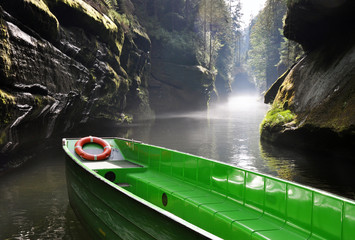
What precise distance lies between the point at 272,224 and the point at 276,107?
16543 mm

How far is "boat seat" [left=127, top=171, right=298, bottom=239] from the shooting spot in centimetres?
485

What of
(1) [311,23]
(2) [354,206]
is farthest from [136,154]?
(1) [311,23]

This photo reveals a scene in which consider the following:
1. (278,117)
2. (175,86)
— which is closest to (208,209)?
(278,117)

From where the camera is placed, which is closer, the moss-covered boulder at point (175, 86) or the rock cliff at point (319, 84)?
the rock cliff at point (319, 84)

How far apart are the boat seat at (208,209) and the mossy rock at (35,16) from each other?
8826 mm

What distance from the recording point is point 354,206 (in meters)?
3.80

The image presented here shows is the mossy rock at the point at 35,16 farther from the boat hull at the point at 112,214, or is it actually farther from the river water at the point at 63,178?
the boat hull at the point at 112,214

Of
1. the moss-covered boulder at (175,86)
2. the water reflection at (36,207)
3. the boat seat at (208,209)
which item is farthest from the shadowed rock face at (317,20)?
the moss-covered boulder at (175,86)

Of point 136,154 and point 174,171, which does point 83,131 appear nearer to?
point 136,154

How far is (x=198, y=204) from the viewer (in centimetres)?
578

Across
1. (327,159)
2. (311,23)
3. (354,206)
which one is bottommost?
(327,159)

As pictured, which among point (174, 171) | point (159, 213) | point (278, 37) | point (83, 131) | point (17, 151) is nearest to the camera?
point (159, 213)

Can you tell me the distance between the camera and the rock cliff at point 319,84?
43.1ft

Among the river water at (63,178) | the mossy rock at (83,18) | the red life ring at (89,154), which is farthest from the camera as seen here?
the mossy rock at (83,18)
